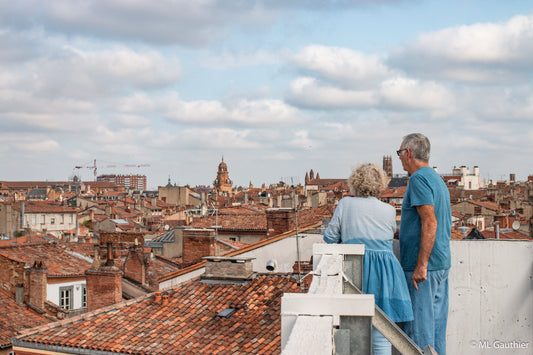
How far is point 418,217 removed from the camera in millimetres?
4371

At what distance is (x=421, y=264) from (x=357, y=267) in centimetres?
44

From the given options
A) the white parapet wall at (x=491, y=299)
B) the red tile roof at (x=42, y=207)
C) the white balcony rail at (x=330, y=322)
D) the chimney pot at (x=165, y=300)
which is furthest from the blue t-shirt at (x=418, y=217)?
the red tile roof at (x=42, y=207)

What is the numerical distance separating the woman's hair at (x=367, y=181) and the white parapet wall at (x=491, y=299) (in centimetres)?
282

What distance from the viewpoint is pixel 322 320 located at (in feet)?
7.98

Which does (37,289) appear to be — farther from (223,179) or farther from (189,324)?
(223,179)

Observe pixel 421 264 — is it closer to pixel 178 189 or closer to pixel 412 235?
pixel 412 235

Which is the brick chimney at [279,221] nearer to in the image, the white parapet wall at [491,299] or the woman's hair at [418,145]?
the white parapet wall at [491,299]

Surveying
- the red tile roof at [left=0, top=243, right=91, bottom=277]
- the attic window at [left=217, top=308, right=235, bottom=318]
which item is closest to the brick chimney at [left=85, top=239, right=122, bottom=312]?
the attic window at [left=217, top=308, right=235, bottom=318]

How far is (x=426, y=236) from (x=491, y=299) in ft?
11.2

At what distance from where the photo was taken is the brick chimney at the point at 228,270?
534 inches

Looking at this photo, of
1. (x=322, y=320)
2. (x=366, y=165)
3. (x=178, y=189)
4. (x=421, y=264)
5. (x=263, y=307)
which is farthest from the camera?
(x=178, y=189)

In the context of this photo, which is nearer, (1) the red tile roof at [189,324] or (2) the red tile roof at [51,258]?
(1) the red tile roof at [189,324]

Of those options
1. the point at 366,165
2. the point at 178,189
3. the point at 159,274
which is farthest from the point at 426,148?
the point at 178,189

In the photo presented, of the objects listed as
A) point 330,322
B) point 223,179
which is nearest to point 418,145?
point 330,322
